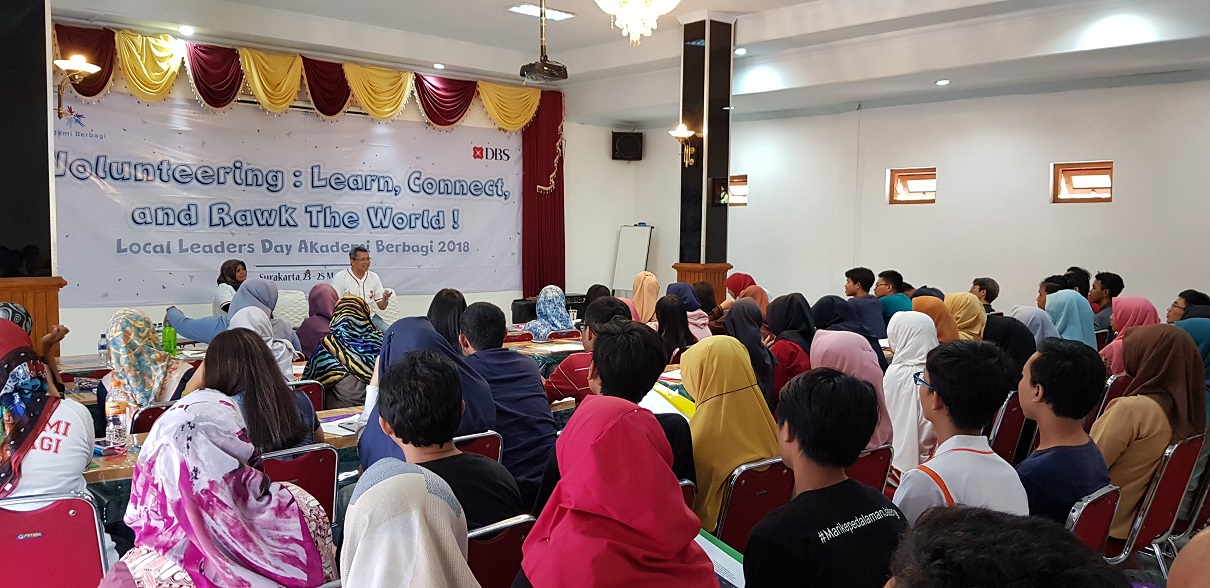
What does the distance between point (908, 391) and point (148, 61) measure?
6705 millimetres

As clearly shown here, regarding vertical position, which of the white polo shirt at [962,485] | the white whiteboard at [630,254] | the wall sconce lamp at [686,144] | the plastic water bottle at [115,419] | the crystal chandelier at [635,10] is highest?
the crystal chandelier at [635,10]

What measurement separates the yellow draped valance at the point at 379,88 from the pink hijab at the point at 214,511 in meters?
6.84

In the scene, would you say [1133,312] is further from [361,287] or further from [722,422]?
[361,287]

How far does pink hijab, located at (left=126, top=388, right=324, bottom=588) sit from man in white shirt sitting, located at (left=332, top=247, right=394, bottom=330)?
18.8 feet

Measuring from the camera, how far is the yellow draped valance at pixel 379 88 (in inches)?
320

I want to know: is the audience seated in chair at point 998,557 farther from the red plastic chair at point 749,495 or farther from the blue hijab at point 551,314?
the blue hijab at point 551,314

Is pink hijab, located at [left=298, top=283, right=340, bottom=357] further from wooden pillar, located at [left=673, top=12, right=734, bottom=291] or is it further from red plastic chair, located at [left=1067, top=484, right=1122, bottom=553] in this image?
red plastic chair, located at [left=1067, top=484, right=1122, bottom=553]

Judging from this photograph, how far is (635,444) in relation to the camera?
61.2 inches

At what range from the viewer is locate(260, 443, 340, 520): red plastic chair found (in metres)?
2.52

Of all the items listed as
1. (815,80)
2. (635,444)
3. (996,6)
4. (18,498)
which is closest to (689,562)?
(635,444)

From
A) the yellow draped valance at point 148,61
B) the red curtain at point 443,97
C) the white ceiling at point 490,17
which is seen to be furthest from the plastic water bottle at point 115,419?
the red curtain at point 443,97

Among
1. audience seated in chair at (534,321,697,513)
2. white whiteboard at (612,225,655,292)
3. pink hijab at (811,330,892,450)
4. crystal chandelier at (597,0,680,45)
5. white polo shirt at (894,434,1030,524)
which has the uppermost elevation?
crystal chandelier at (597,0,680,45)

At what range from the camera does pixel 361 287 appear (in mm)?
7664

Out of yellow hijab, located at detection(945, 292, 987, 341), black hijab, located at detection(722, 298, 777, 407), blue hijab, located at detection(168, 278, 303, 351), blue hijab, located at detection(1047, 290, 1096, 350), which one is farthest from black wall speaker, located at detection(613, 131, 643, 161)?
black hijab, located at detection(722, 298, 777, 407)
